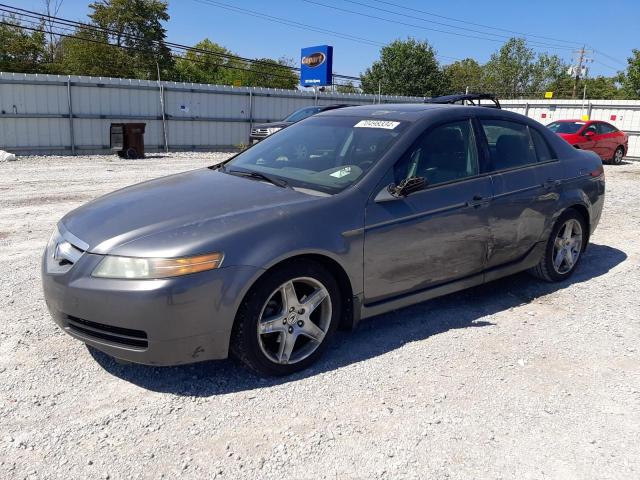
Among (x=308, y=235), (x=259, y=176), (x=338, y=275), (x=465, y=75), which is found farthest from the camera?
(x=465, y=75)

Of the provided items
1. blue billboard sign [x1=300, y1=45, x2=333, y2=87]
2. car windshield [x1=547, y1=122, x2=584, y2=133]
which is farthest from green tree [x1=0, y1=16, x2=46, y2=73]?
car windshield [x1=547, y1=122, x2=584, y2=133]

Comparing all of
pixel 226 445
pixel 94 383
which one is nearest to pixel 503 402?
pixel 226 445

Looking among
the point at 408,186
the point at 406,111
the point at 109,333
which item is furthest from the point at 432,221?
the point at 109,333

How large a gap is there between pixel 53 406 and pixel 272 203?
1.63m

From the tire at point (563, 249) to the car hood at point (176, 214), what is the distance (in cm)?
261

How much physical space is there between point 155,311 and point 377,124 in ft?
7.12

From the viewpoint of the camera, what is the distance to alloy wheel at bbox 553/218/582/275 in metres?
5.00

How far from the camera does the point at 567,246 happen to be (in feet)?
16.7

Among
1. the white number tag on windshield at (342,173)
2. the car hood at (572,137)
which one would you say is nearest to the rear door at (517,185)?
the white number tag on windshield at (342,173)

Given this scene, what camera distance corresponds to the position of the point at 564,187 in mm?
4867

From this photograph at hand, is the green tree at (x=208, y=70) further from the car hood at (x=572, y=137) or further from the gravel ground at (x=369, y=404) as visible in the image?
the gravel ground at (x=369, y=404)

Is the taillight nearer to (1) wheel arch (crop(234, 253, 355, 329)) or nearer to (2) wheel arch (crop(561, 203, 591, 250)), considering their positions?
(2) wheel arch (crop(561, 203, 591, 250))

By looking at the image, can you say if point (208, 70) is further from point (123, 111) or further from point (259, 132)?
point (259, 132)

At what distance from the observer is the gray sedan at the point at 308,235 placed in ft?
9.29
